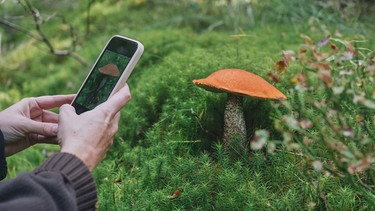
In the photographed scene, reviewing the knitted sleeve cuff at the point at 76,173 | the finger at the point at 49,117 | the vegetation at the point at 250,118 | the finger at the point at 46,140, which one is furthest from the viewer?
the finger at the point at 49,117

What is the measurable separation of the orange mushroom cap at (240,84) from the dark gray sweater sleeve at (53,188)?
65cm

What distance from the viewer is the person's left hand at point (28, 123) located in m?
1.84

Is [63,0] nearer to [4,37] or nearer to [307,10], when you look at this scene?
[4,37]

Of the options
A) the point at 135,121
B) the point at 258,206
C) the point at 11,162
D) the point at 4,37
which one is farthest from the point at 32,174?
the point at 4,37

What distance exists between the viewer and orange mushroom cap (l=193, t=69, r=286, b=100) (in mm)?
1837

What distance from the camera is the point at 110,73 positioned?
1917mm

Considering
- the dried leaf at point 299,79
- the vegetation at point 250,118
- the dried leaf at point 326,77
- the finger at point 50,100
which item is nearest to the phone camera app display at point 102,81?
the finger at point 50,100

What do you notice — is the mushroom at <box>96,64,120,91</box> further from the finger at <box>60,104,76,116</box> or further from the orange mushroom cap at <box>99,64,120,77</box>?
the finger at <box>60,104,76,116</box>

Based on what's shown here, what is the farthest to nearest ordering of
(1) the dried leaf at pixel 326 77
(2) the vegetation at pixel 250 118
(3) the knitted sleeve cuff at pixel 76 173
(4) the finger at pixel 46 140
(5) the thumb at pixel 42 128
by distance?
(4) the finger at pixel 46 140 < (5) the thumb at pixel 42 128 < (2) the vegetation at pixel 250 118 < (3) the knitted sleeve cuff at pixel 76 173 < (1) the dried leaf at pixel 326 77

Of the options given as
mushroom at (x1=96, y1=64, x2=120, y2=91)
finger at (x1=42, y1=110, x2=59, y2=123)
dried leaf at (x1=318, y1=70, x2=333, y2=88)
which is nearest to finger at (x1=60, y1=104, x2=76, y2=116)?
mushroom at (x1=96, y1=64, x2=120, y2=91)

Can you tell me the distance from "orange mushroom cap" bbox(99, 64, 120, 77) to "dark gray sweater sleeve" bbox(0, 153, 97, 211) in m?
0.49

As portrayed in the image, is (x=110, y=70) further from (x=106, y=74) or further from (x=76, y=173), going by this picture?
(x=76, y=173)

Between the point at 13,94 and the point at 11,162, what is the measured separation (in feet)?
4.06

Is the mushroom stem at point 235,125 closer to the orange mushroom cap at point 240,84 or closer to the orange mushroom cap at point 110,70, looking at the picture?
the orange mushroom cap at point 240,84
